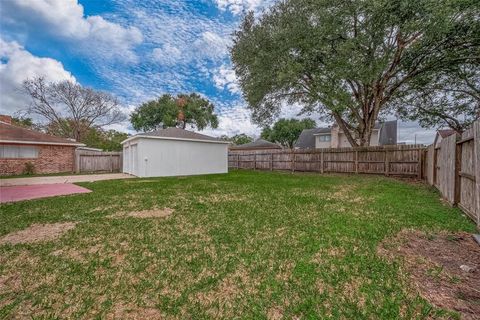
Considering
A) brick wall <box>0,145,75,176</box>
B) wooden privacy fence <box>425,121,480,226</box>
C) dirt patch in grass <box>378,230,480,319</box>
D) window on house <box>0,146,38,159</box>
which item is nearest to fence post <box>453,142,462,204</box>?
wooden privacy fence <box>425,121,480,226</box>

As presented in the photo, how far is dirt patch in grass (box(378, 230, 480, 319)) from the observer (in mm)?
1862

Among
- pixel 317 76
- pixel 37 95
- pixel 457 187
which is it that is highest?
pixel 37 95

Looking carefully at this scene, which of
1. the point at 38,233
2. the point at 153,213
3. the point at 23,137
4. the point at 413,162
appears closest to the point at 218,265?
the point at 153,213

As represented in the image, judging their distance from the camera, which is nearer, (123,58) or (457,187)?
(457,187)

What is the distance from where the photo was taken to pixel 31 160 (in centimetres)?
1463

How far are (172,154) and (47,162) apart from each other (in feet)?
29.5

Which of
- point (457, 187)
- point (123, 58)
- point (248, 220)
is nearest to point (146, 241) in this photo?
point (248, 220)

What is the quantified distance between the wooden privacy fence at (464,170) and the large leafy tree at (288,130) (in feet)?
120

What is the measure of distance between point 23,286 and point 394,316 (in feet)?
10.7

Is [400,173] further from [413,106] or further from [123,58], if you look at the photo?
[123,58]

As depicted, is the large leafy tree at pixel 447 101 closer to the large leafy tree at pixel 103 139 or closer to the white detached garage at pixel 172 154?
the white detached garage at pixel 172 154

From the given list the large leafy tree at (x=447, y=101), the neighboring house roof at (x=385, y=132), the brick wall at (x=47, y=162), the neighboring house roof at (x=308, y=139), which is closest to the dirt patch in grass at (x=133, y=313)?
the large leafy tree at (x=447, y=101)

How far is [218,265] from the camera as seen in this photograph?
2.50m

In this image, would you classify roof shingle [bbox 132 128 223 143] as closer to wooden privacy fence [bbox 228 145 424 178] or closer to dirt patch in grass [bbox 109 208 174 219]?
wooden privacy fence [bbox 228 145 424 178]
